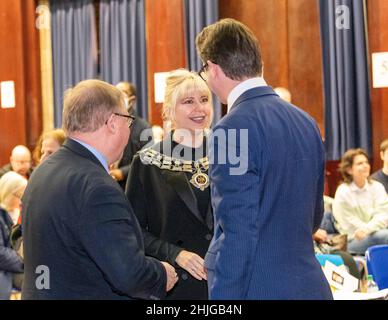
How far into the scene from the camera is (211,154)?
2260 mm

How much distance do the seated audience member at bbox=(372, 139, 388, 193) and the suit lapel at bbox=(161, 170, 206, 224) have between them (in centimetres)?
428

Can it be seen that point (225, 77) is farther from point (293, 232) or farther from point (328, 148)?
point (328, 148)

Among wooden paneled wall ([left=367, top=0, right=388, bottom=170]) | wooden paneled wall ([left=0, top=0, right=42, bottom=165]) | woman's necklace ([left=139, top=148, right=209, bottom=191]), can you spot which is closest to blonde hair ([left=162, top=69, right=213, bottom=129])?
woman's necklace ([left=139, top=148, right=209, bottom=191])

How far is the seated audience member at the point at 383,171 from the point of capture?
6.93 m

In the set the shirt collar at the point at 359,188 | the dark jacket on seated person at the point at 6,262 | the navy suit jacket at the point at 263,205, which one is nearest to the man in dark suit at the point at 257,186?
the navy suit jacket at the point at 263,205

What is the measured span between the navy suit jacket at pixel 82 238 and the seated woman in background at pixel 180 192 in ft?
2.06

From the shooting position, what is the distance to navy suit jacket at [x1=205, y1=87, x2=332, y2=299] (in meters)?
2.18

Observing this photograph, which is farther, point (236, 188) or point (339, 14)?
point (339, 14)

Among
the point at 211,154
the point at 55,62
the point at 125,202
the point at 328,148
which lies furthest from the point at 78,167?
the point at 55,62

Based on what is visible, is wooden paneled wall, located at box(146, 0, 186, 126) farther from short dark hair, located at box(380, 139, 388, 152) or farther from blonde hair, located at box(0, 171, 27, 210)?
blonde hair, located at box(0, 171, 27, 210)

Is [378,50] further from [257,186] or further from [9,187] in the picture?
[257,186]

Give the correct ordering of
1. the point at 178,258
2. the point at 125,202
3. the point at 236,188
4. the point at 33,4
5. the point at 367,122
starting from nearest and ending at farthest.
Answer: the point at 236,188, the point at 125,202, the point at 178,258, the point at 367,122, the point at 33,4

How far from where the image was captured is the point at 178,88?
3.23 meters
